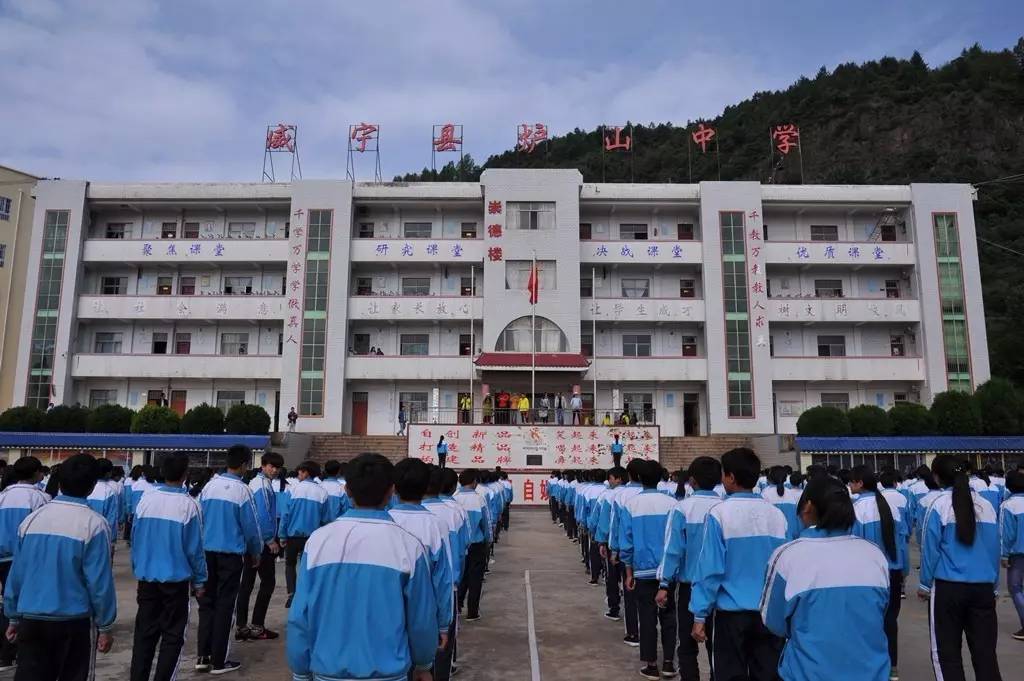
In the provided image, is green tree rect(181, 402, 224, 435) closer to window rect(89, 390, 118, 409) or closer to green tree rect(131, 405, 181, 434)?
green tree rect(131, 405, 181, 434)

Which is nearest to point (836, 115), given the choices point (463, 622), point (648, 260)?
point (648, 260)

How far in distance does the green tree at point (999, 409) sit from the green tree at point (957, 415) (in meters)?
A: 0.47

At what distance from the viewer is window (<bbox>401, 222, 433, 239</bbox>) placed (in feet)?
121

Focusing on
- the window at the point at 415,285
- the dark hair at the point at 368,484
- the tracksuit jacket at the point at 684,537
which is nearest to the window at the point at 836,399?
the window at the point at 415,285

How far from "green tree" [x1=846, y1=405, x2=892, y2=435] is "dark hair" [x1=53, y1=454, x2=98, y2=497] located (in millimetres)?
26314

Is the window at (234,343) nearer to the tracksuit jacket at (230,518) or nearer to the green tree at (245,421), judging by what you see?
the green tree at (245,421)

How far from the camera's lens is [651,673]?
20.4 ft

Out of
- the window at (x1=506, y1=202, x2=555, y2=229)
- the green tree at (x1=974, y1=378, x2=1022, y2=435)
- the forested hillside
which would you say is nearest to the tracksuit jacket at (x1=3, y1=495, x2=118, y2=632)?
the green tree at (x1=974, y1=378, x2=1022, y2=435)

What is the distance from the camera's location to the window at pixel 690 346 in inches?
1404

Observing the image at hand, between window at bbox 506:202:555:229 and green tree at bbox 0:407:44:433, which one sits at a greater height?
window at bbox 506:202:555:229

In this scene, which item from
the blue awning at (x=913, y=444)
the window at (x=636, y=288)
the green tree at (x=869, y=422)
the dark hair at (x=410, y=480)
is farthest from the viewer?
the window at (x=636, y=288)

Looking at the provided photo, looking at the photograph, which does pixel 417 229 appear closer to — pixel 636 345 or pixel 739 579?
pixel 636 345

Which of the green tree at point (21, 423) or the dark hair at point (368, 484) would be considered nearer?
the dark hair at point (368, 484)

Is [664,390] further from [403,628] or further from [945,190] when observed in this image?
[403,628]
